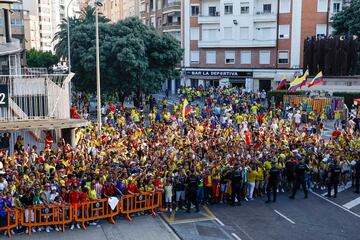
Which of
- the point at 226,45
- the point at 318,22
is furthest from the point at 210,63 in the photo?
the point at 318,22

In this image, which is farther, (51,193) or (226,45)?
(226,45)

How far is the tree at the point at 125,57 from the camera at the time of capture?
3612 centimetres

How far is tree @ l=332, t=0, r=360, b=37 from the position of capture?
158ft

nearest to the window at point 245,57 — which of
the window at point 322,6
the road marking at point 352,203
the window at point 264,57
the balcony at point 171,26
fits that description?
the window at point 264,57

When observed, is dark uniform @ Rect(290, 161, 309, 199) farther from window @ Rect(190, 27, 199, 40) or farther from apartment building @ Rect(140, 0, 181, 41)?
apartment building @ Rect(140, 0, 181, 41)

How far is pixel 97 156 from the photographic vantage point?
61.6ft

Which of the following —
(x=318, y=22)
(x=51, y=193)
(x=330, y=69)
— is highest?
(x=318, y=22)

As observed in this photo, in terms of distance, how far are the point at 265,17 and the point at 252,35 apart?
100 inches

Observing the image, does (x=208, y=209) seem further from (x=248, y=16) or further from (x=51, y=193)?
(x=248, y=16)

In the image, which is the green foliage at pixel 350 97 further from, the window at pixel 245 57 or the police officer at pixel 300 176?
the police officer at pixel 300 176

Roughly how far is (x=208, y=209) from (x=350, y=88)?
31900 millimetres

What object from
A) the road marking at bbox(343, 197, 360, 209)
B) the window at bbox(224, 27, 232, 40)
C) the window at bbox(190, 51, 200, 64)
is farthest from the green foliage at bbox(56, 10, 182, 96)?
the road marking at bbox(343, 197, 360, 209)

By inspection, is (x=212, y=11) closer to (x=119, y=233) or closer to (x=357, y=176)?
(x=357, y=176)

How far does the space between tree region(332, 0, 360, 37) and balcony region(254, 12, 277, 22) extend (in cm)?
693
